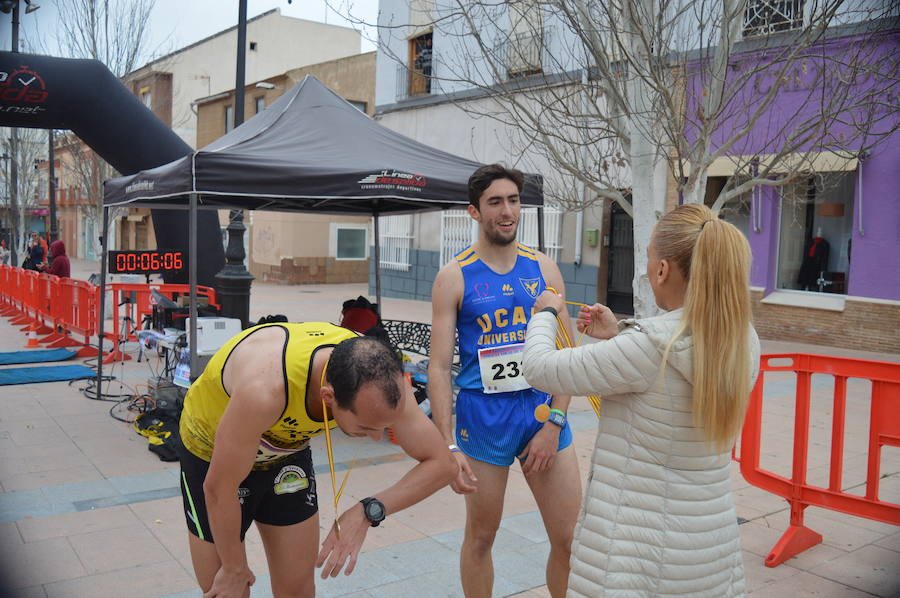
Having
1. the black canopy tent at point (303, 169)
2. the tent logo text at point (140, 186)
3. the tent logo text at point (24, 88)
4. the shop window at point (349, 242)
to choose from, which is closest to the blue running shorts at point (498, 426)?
the black canopy tent at point (303, 169)

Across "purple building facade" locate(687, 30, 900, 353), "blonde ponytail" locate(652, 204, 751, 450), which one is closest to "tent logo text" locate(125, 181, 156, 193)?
"blonde ponytail" locate(652, 204, 751, 450)

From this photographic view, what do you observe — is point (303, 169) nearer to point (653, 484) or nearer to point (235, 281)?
point (235, 281)

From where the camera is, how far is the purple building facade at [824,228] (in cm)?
1119

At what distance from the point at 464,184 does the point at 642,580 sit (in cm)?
528

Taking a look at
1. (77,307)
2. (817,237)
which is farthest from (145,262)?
(817,237)

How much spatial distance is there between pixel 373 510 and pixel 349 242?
25.6 metres

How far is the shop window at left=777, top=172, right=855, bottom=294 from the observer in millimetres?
12391

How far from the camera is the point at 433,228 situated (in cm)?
1967

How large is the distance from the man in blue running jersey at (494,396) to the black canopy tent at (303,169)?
324 cm

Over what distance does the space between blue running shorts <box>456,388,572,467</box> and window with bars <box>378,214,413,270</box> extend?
1733 cm

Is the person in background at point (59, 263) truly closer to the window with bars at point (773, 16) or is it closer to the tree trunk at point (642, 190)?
the tree trunk at point (642, 190)

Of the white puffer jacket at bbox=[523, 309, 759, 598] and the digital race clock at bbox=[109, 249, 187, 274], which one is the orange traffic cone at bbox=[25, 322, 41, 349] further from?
the white puffer jacket at bbox=[523, 309, 759, 598]

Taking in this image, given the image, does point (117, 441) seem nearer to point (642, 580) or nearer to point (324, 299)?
point (642, 580)

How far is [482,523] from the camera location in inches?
118
